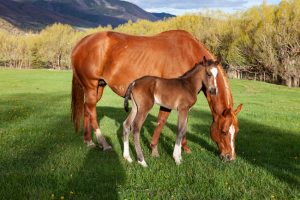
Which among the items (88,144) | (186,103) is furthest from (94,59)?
(186,103)

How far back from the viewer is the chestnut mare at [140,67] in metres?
8.73

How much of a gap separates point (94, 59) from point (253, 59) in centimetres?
5551

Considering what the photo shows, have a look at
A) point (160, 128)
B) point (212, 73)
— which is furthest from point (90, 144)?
point (212, 73)

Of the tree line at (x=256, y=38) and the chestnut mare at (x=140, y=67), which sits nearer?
the chestnut mare at (x=140, y=67)

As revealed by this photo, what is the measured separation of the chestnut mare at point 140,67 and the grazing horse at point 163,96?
A: 0.76 m

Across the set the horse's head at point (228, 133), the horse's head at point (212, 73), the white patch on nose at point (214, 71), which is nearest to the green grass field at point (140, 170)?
the horse's head at point (228, 133)

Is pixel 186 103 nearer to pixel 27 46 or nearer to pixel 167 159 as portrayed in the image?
pixel 167 159

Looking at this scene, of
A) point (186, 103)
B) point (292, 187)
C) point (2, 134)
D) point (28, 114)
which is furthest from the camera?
point (28, 114)

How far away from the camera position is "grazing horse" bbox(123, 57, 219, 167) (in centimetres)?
796

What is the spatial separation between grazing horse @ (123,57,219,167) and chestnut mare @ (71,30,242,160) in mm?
761

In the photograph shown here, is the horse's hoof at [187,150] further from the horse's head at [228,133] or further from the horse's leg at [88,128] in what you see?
the horse's leg at [88,128]

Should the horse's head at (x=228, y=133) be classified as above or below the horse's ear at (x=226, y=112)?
below

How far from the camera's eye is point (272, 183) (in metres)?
6.61

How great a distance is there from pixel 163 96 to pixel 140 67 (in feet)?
5.64
